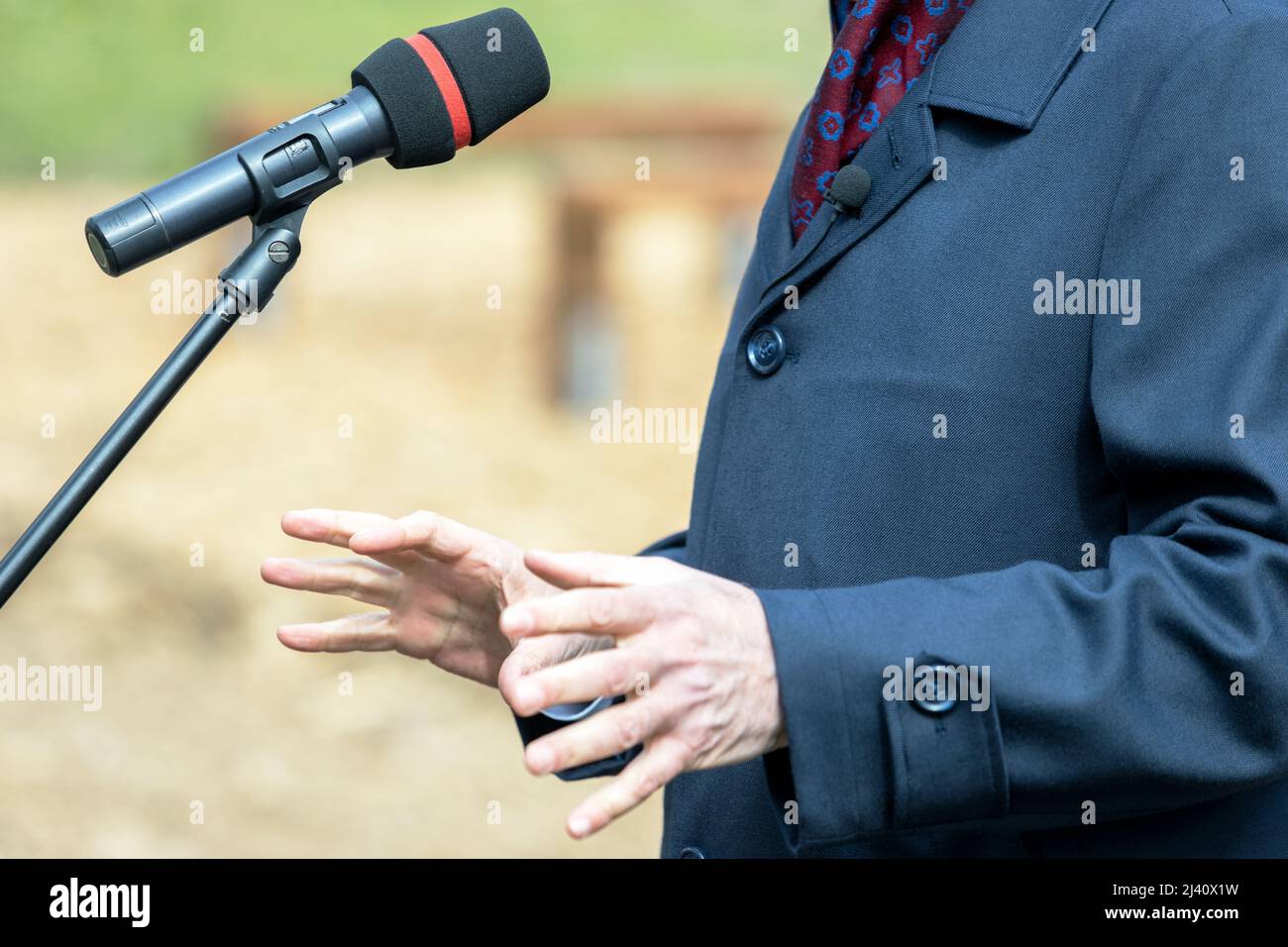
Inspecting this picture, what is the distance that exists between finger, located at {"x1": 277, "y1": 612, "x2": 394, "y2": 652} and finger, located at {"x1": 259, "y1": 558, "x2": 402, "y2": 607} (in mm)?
22

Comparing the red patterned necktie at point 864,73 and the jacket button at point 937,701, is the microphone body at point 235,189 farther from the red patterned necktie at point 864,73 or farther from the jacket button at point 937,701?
the jacket button at point 937,701

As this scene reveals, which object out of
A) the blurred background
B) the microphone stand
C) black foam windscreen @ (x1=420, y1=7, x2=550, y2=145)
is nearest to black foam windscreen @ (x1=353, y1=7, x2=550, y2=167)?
black foam windscreen @ (x1=420, y1=7, x2=550, y2=145)

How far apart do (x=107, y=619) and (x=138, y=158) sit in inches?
215

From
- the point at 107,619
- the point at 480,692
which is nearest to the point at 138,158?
the point at 107,619

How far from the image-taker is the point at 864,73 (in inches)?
57.4

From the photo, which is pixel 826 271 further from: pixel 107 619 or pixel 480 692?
pixel 107 619

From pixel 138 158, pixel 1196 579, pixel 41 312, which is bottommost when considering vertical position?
pixel 1196 579

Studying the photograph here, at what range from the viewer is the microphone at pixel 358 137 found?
115 centimetres

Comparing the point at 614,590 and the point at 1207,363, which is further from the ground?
the point at 1207,363

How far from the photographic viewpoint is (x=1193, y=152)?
1.20 meters

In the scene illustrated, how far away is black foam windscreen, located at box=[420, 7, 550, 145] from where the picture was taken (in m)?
1.36

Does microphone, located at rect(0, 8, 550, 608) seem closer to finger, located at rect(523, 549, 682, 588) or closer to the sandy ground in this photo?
finger, located at rect(523, 549, 682, 588)
